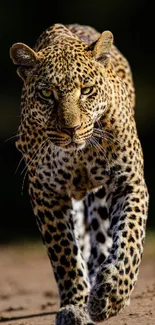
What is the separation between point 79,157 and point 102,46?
0.79 metres

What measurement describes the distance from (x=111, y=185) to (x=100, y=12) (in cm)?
2761

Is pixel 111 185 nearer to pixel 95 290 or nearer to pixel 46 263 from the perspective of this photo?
pixel 95 290

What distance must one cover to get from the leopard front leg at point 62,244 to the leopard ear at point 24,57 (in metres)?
0.84

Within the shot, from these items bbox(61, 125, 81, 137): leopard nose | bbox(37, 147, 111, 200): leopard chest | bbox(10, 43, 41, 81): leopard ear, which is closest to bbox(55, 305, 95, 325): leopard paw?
bbox(37, 147, 111, 200): leopard chest

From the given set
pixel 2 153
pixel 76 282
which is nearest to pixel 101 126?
pixel 76 282

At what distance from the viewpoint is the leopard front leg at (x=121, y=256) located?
27.4 feet

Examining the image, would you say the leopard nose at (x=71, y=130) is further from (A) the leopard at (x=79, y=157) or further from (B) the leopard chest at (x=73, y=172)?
(B) the leopard chest at (x=73, y=172)

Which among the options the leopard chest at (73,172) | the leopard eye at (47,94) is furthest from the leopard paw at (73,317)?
the leopard eye at (47,94)

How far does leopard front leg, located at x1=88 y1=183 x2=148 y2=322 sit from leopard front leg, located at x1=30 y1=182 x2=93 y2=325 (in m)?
0.34

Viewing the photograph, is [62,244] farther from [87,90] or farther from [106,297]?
[87,90]

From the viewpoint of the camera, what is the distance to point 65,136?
846 cm

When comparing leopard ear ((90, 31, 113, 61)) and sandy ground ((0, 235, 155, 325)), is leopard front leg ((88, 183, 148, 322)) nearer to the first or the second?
sandy ground ((0, 235, 155, 325))

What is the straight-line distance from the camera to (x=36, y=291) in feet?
39.4

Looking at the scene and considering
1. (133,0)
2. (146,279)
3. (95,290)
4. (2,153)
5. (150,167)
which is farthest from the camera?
(133,0)
